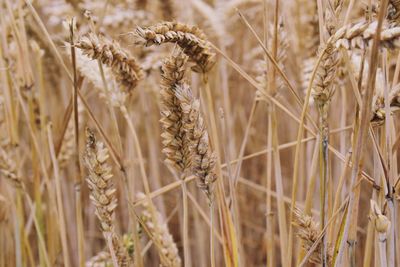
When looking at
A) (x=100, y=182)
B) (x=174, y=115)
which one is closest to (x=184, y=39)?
(x=174, y=115)

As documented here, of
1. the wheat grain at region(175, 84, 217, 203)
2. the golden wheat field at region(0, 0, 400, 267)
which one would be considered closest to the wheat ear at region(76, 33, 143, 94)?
the golden wheat field at region(0, 0, 400, 267)

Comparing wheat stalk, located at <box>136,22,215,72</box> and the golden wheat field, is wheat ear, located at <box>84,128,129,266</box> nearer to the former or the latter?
the golden wheat field

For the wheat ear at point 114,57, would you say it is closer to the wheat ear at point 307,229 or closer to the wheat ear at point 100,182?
the wheat ear at point 100,182

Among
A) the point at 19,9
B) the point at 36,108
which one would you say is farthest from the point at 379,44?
the point at 36,108

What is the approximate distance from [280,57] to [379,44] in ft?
1.01

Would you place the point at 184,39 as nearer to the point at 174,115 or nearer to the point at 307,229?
the point at 174,115

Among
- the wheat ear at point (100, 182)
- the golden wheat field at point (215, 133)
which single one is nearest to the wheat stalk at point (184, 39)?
the golden wheat field at point (215, 133)

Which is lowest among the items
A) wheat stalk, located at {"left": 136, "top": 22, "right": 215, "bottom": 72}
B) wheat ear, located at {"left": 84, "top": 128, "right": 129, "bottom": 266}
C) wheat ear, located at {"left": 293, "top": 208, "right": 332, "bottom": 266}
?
wheat ear, located at {"left": 293, "top": 208, "right": 332, "bottom": 266}

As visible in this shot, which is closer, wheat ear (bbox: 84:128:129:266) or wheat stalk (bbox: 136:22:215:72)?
wheat stalk (bbox: 136:22:215:72)

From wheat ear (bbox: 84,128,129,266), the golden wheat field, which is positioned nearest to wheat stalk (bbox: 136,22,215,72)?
the golden wheat field

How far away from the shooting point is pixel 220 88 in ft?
4.48

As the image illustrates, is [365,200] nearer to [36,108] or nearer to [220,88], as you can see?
[220,88]

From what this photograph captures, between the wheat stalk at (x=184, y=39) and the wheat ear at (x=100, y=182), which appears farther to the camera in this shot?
the wheat ear at (x=100, y=182)

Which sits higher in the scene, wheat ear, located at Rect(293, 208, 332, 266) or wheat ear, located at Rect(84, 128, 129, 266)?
wheat ear, located at Rect(84, 128, 129, 266)
